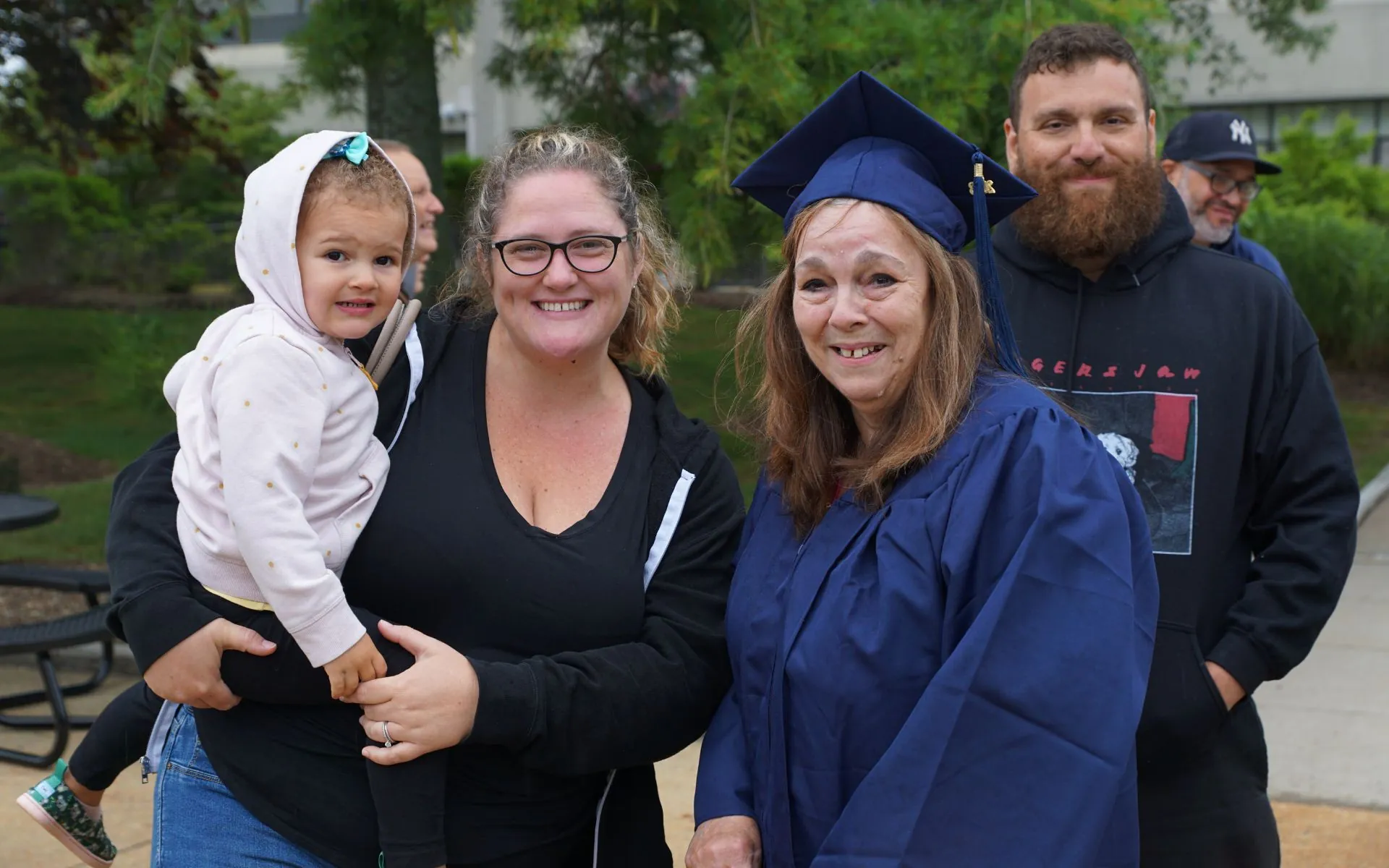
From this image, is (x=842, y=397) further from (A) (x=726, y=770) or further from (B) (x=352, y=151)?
(B) (x=352, y=151)

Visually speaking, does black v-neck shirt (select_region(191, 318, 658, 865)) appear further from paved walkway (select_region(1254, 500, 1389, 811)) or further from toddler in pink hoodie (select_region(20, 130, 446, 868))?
paved walkway (select_region(1254, 500, 1389, 811))

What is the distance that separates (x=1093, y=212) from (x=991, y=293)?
0.71 metres

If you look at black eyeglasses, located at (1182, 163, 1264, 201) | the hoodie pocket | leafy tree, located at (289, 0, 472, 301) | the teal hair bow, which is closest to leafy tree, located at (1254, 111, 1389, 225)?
leafy tree, located at (289, 0, 472, 301)

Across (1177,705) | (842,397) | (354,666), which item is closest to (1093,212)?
(842,397)

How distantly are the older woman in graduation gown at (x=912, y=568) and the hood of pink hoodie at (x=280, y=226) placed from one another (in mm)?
765

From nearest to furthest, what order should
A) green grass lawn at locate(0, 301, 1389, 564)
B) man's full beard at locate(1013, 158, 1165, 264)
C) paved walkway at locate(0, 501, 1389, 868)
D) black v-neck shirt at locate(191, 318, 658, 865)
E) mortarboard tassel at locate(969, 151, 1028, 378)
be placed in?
mortarboard tassel at locate(969, 151, 1028, 378) < black v-neck shirt at locate(191, 318, 658, 865) < man's full beard at locate(1013, 158, 1165, 264) < paved walkway at locate(0, 501, 1389, 868) < green grass lawn at locate(0, 301, 1389, 564)

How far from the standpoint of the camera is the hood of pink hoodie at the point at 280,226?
2457mm

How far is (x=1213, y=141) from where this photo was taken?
19.6ft

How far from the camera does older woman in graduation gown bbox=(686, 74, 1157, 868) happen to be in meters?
2.00

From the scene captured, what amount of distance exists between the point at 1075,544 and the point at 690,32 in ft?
21.2

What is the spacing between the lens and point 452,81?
106 ft

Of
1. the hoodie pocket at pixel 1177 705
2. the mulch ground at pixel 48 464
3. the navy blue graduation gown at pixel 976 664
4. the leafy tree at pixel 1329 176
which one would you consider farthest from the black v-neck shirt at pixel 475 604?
the leafy tree at pixel 1329 176

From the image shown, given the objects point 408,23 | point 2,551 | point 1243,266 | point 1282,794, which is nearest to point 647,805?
point 1243,266

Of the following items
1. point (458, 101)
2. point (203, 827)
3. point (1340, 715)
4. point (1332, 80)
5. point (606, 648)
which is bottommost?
point (1340, 715)
